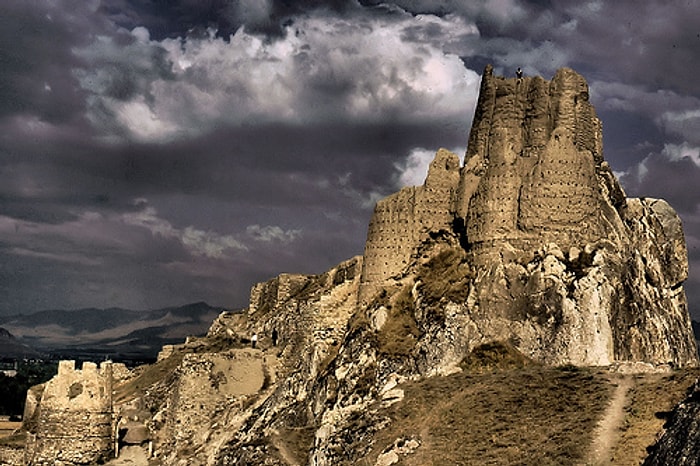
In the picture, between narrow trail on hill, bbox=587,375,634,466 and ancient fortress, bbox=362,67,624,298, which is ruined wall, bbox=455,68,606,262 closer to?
ancient fortress, bbox=362,67,624,298

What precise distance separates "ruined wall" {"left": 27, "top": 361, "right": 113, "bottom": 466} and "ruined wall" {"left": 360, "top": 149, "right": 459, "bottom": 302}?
18.7 m

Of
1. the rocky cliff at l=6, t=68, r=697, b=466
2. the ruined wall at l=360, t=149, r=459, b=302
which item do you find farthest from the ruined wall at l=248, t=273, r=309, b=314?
the ruined wall at l=360, t=149, r=459, b=302

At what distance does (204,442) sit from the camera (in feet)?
181

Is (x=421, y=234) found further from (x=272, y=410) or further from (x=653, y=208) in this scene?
(x=653, y=208)

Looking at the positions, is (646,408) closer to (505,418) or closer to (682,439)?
(505,418)

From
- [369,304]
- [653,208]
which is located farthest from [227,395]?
[653,208]

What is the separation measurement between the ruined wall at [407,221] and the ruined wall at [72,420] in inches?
738

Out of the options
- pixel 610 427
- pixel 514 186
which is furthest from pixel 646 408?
pixel 514 186

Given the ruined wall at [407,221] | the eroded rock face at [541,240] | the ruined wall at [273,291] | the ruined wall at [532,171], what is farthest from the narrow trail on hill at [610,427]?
the ruined wall at [273,291]

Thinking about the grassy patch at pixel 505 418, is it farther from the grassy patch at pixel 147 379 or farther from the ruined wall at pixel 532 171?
the grassy patch at pixel 147 379

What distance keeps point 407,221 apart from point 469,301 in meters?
7.05

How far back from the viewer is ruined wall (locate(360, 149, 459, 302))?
55500mm

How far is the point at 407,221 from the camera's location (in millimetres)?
55781

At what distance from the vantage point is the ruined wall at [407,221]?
55.5 metres
